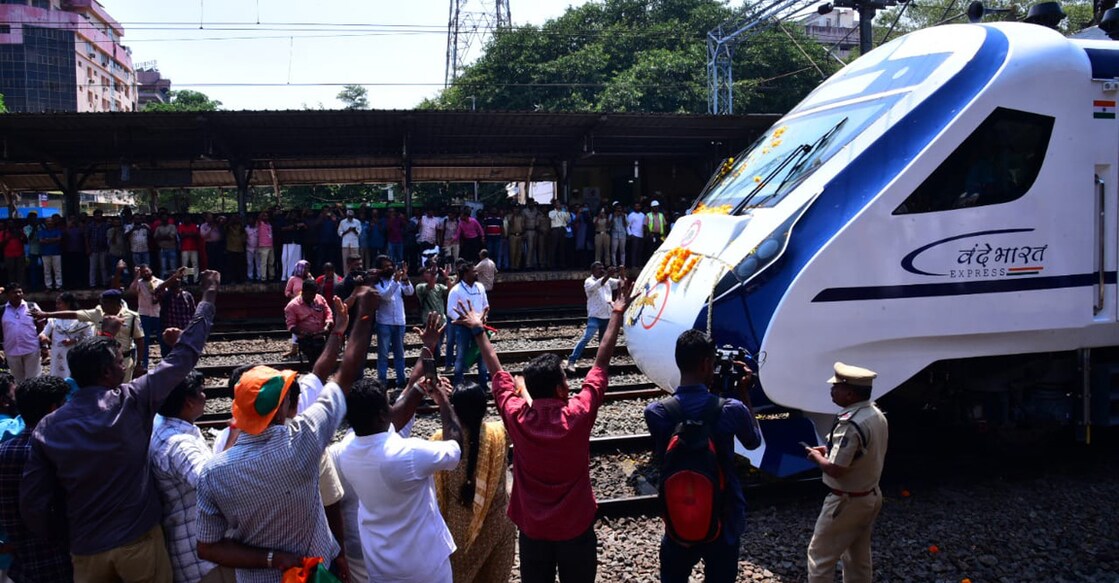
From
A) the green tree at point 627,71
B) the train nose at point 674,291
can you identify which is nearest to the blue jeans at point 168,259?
the train nose at point 674,291

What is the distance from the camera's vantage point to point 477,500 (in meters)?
4.07

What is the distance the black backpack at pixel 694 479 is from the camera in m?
3.74

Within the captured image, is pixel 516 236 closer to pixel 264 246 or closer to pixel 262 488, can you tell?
pixel 264 246

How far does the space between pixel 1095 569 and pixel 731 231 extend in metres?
3.37

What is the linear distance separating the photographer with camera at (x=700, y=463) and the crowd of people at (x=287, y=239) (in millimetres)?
13382

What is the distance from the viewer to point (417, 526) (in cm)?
347

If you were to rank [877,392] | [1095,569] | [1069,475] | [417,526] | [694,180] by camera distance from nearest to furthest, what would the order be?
[417,526] < [1095,569] < [877,392] < [1069,475] < [694,180]

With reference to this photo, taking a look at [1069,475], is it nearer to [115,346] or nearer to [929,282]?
[929,282]

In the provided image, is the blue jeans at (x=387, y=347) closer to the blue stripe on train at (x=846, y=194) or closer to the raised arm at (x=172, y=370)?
the blue stripe on train at (x=846, y=194)

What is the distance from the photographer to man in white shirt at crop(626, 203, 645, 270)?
1847cm

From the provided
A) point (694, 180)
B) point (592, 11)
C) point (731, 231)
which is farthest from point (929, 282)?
point (592, 11)

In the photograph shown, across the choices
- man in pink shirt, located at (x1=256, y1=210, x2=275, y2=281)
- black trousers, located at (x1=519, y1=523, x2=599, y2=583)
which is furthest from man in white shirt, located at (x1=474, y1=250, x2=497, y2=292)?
black trousers, located at (x1=519, y1=523, x2=599, y2=583)

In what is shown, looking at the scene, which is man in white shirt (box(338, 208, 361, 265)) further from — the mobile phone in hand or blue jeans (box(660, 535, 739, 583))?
blue jeans (box(660, 535, 739, 583))

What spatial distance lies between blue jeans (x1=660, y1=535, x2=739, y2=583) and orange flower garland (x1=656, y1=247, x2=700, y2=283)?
9.33 feet
